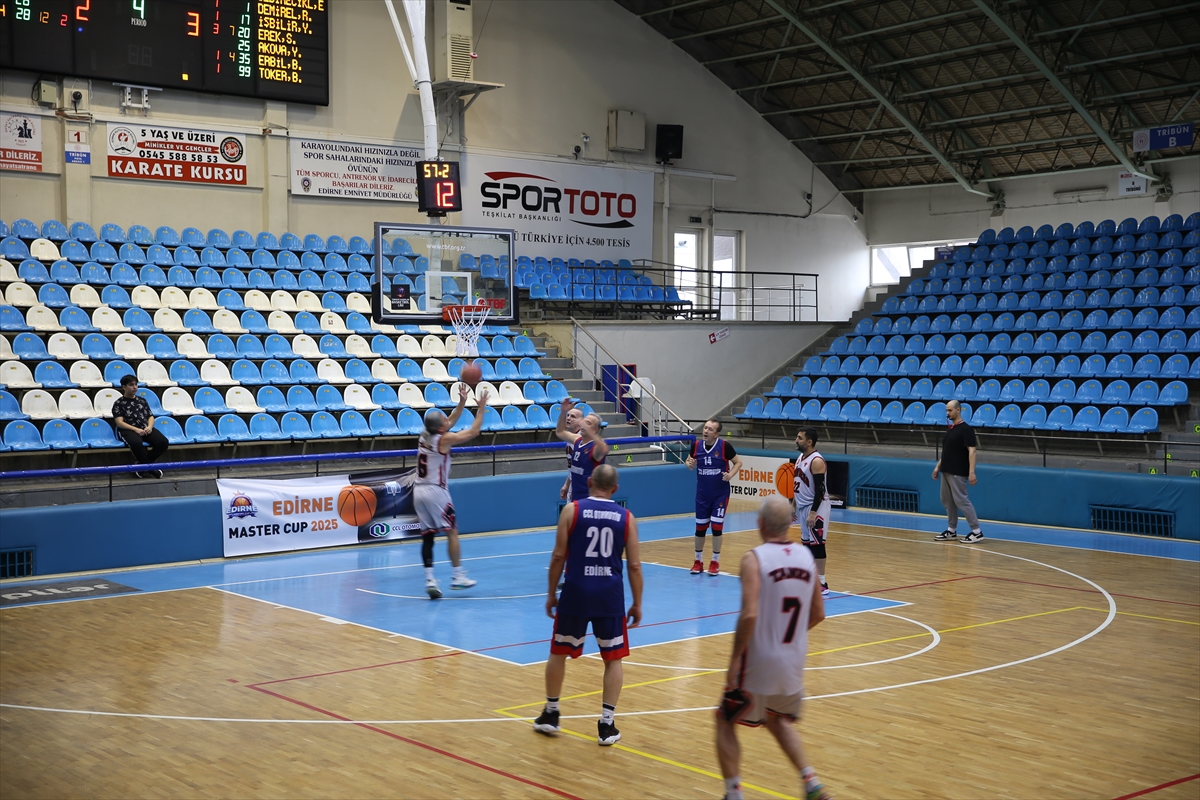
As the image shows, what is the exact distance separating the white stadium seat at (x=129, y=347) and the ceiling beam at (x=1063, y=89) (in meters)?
16.0

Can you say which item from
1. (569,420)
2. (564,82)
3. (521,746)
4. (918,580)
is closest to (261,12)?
(564,82)

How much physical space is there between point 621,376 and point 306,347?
7.26 m

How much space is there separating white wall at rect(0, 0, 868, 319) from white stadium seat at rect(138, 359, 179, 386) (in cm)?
495

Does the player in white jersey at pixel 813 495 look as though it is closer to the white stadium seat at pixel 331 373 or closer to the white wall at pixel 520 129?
the white stadium seat at pixel 331 373

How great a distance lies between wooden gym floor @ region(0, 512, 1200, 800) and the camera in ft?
22.4

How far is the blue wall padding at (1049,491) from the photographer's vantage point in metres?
16.9

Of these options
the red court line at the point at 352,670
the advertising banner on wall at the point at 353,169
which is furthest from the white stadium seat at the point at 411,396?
the red court line at the point at 352,670

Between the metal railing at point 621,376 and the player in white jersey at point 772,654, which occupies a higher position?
the metal railing at point 621,376

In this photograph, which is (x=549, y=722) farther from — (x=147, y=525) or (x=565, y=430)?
(x=147, y=525)

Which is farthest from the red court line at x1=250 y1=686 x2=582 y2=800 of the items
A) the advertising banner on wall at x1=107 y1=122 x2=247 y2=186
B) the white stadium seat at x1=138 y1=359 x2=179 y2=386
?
the advertising banner on wall at x1=107 y1=122 x2=247 y2=186

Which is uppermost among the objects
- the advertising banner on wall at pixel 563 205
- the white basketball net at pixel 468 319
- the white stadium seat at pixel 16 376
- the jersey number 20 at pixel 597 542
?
the advertising banner on wall at pixel 563 205

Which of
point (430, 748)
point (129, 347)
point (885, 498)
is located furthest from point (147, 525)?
point (885, 498)

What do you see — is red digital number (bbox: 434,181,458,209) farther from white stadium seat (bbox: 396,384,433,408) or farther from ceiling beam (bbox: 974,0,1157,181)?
ceiling beam (bbox: 974,0,1157,181)

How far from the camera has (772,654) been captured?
5.91 metres
